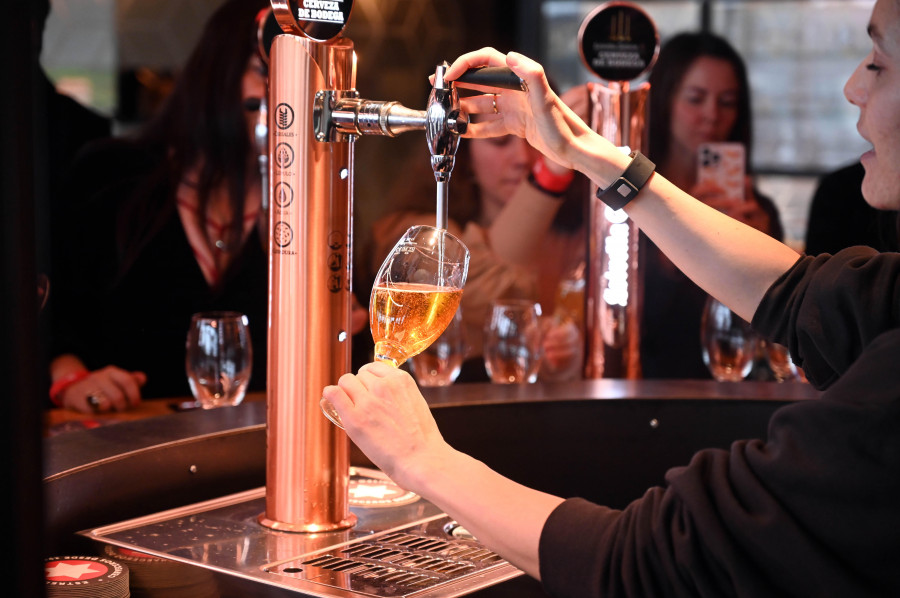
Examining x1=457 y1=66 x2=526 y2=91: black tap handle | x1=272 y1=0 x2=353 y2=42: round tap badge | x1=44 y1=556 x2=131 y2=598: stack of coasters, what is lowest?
x1=44 y1=556 x2=131 y2=598: stack of coasters

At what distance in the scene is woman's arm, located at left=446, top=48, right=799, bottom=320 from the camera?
1.16 m

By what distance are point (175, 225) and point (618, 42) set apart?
4.44 ft

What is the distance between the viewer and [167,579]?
101cm

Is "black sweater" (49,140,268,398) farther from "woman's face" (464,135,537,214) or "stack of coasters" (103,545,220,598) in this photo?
"stack of coasters" (103,545,220,598)

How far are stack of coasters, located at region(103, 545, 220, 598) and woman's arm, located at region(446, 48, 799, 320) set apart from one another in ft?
1.83

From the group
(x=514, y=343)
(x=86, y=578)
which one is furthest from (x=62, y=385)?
(x=86, y=578)

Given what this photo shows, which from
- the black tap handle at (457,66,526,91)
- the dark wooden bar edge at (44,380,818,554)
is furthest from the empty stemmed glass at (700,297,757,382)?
the black tap handle at (457,66,526,91)

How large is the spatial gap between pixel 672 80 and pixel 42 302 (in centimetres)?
302

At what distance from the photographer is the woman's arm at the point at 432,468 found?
88 cm

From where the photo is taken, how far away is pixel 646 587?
2.64 feet

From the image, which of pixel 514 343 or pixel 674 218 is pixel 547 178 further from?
pixel 674 218

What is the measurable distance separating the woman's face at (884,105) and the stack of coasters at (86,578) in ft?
2.67

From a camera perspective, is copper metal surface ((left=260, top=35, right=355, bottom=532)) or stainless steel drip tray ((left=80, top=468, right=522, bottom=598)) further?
copper metal surface ((left=260, top=35, right=355, bottom=532))

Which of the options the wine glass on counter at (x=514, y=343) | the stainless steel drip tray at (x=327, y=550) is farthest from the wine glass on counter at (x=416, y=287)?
the wine glass on counter at (x=514, y=343)
